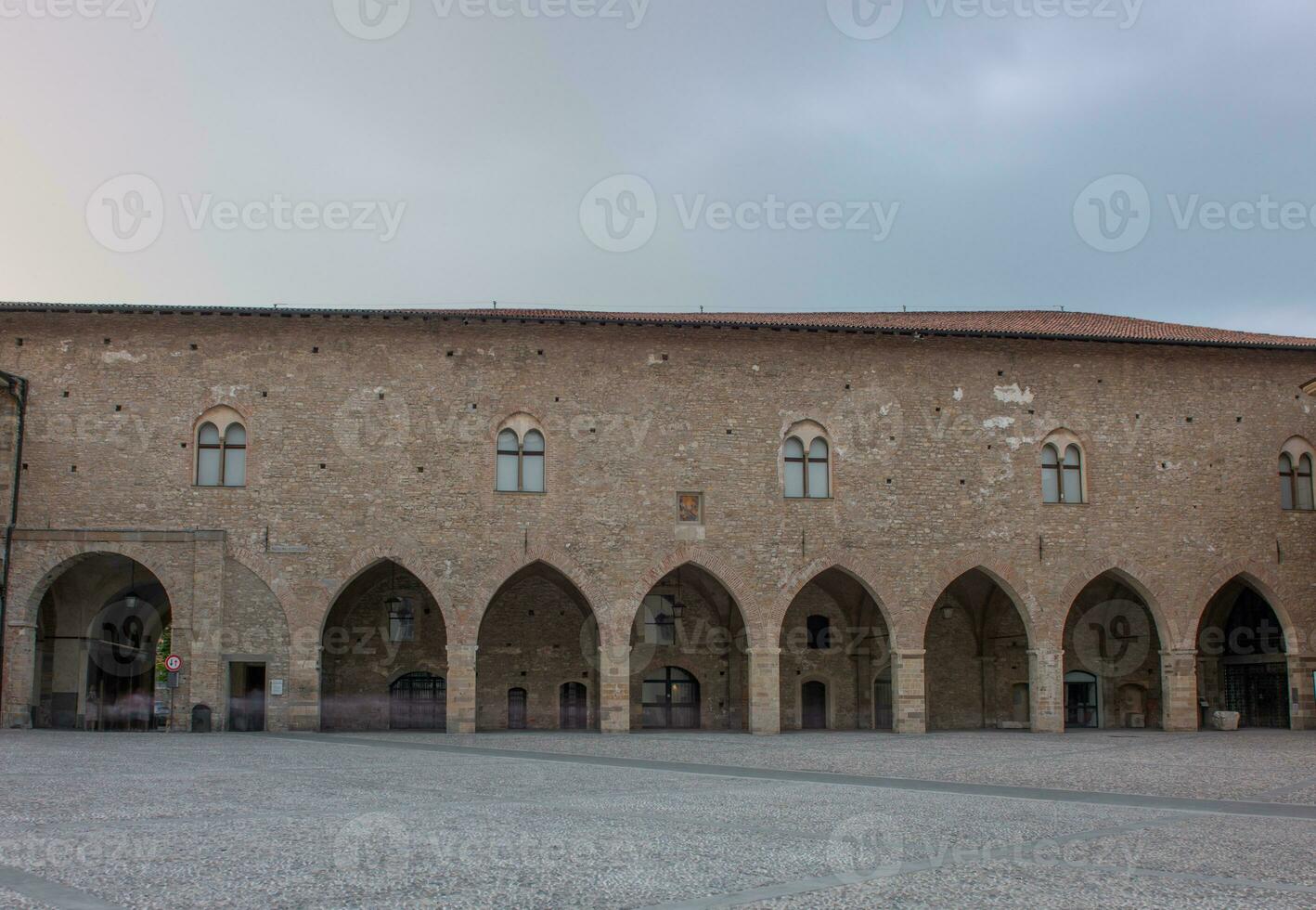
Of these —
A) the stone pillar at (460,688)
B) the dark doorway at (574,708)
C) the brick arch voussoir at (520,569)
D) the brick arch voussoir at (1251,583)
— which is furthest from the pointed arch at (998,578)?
the stone pillar at (460,688)

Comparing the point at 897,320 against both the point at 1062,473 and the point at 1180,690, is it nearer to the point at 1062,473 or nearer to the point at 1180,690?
the point at 1062,473

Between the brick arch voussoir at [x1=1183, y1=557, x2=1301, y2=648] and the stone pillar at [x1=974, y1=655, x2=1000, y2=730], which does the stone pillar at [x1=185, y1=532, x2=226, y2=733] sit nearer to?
the stone pillar at [x1=974, y1=655, x2=1000, y2=730]

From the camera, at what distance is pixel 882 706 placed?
31.2m

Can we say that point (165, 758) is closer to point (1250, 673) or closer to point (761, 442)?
point (761, 442)

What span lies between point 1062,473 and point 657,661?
33.5 ft

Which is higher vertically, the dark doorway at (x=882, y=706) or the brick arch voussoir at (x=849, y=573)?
the brick arch voussoir at (x=849, y=573)

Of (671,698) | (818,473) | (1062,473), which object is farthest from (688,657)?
(1062,473)

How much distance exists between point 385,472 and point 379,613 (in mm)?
4450

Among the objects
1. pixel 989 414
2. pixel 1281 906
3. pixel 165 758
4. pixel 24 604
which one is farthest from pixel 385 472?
pixel 1281 906

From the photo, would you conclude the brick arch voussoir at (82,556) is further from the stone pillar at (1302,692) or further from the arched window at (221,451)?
the stone pillar at (1302,692)

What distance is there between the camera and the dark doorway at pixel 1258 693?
30.5 meters

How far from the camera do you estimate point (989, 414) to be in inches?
1125

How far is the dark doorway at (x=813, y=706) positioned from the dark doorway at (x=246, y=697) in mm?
12469

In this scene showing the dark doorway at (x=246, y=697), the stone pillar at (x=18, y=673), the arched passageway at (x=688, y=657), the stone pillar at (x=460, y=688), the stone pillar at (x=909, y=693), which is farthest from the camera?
the arched passageway at (x=688, y=657)
